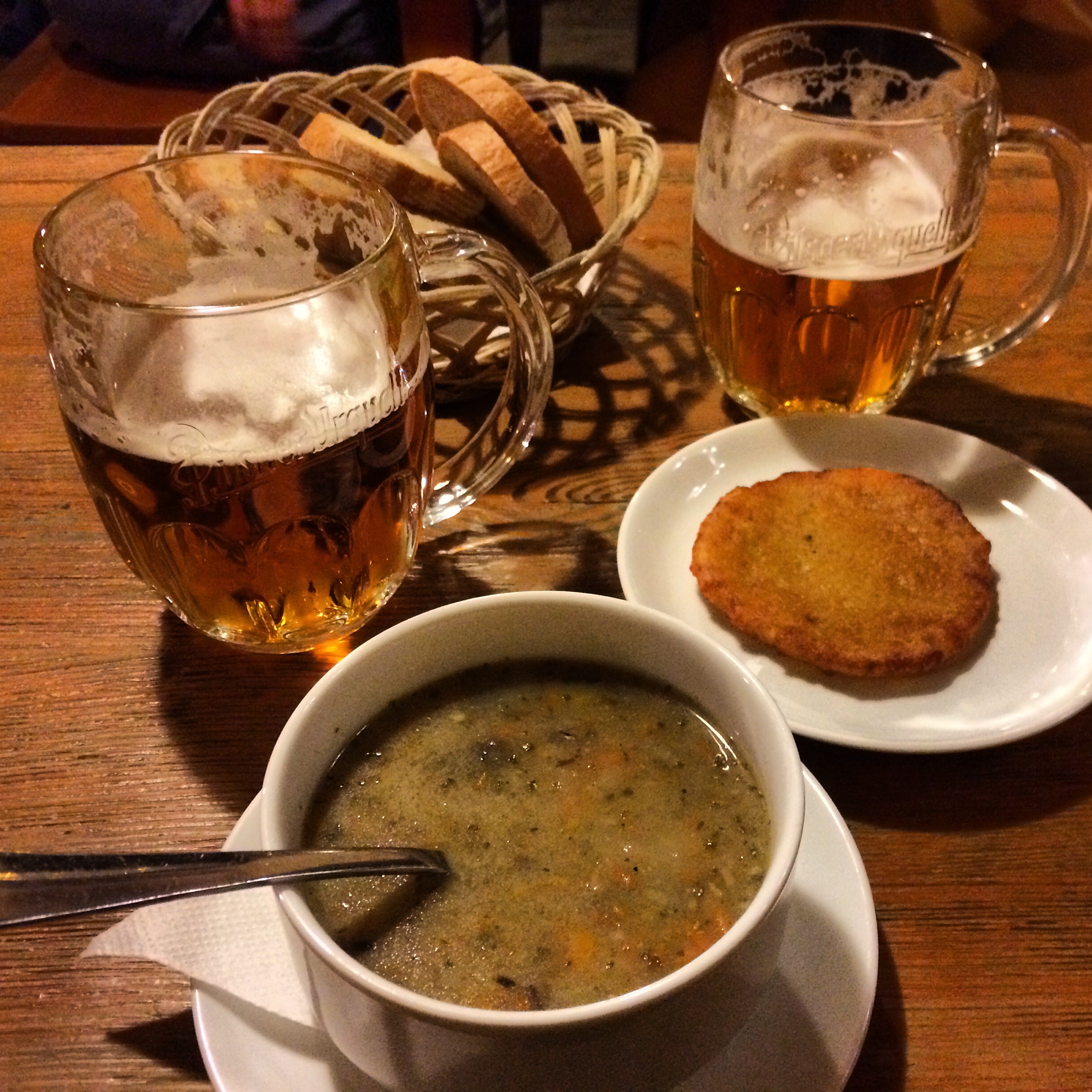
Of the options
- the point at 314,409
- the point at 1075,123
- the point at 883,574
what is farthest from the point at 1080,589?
the point at 1075,123

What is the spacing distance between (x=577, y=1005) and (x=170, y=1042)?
0.30 metres

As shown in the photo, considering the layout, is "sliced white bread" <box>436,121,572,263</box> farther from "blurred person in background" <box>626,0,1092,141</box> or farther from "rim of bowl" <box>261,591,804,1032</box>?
"blurred person in background" <box>626,0,1092,141</box>

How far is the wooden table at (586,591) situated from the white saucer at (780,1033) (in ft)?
0.20

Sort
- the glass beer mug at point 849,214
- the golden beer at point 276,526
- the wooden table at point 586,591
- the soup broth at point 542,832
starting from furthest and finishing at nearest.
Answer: the glass beer mug at point 849,214, the golden beer at point 276,526, the wooden table at point 586,591, the soup broth at point 542,832

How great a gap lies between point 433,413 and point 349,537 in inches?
6.0

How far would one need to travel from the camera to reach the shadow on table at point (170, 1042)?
622 mm

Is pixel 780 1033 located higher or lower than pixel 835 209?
lower

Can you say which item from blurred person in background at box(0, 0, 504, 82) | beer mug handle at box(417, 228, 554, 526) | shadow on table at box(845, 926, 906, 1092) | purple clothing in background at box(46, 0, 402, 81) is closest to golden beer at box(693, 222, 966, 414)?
beer mug handle at box(417, 228, 554, 526)

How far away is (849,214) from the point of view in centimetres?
106

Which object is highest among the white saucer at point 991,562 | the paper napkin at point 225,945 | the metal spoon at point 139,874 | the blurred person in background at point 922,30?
the metal spoon at point 139,874

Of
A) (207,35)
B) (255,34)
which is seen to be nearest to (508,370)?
(255,34)

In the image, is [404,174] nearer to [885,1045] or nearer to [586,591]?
[586,591]

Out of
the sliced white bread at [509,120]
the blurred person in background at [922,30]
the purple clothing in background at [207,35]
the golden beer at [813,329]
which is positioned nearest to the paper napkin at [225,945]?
the golden beer at [813,329]

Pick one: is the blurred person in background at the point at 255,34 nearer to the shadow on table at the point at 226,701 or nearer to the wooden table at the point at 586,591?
the wooden table at the point at 586,591
